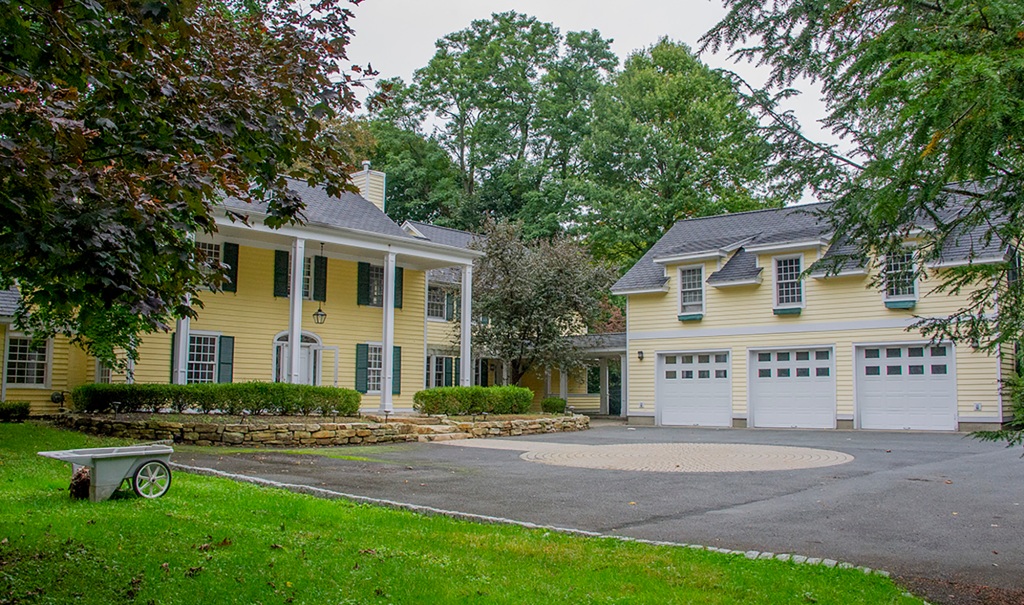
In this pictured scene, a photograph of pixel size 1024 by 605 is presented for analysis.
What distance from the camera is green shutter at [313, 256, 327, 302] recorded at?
76.6 feet

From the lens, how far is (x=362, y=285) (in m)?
24.6

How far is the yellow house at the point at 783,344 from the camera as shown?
67.8 ft

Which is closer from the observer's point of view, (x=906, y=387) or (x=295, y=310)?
(x=295, y=310)

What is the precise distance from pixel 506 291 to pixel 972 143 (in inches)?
876

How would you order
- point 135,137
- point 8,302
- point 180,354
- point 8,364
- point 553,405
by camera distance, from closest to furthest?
1. point 135,137
2. point 180,354
3. point 8,302
4. point 8,364
5. point 553,405

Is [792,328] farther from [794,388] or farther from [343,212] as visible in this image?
[343,212]

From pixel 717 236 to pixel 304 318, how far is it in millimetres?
13631

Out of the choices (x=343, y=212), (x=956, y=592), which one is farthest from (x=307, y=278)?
(x=956, y=592)

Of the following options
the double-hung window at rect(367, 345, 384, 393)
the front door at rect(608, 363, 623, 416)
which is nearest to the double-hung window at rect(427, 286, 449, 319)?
the double-hung window at rect(367, 345, 384, 393)

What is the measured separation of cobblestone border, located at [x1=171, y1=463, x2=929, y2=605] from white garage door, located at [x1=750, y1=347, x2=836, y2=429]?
56.2 feet

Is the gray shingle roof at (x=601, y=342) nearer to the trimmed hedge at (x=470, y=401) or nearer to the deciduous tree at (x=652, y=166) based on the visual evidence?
the trimmed hedge at (x=470, y=401)

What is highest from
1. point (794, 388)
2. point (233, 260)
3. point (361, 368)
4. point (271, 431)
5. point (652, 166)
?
point (652, 166)

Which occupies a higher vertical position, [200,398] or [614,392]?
[200,398]

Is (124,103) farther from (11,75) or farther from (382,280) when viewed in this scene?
(382,280)
